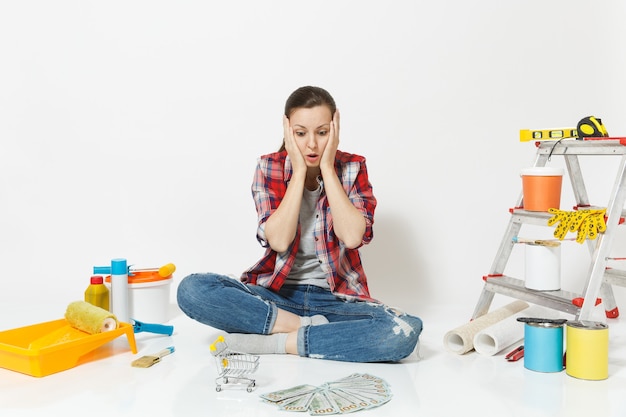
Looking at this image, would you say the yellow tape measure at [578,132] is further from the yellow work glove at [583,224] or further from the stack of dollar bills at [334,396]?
the stack of dollar bills at [334,396]

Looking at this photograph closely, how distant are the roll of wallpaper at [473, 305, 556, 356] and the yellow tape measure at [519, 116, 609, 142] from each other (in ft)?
2.27

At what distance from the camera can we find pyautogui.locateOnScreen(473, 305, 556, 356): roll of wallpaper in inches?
99.3

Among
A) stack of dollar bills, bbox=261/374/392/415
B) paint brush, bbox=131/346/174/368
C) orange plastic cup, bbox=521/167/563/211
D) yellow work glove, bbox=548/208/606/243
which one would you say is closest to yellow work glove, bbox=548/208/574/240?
yellow work glove, bbox=548/208/606/243

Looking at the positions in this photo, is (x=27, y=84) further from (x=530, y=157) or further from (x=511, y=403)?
(x=511, y=403)

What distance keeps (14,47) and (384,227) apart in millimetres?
2061

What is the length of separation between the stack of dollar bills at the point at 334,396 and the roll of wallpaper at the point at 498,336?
529mm

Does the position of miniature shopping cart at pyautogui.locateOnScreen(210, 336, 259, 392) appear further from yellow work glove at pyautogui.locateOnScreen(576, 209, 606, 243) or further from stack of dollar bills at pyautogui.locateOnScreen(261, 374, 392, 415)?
yellow work glove at pyautogui.locateOnScreen(576, 209, 606, 243)

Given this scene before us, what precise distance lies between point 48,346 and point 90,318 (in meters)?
0.24

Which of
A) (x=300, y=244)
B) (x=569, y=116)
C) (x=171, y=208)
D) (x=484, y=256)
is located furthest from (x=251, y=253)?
(x=569, y=116)

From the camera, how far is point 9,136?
3.68m

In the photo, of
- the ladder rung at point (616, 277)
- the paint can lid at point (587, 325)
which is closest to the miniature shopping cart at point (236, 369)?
the paint can lid at point (587, 325)

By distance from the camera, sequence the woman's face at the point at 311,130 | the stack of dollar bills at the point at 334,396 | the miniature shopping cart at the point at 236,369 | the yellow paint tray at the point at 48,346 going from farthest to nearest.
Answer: the woman's face at the point at 311,130 < the yellow paint tray at the point at 48,346 < the miniature shopping cart at the point at 236,369 < the stack of dollar bills at the point at 334,396

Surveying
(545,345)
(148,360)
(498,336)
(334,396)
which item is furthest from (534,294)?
(148,360)

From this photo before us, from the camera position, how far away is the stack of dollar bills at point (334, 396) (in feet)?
6.44
